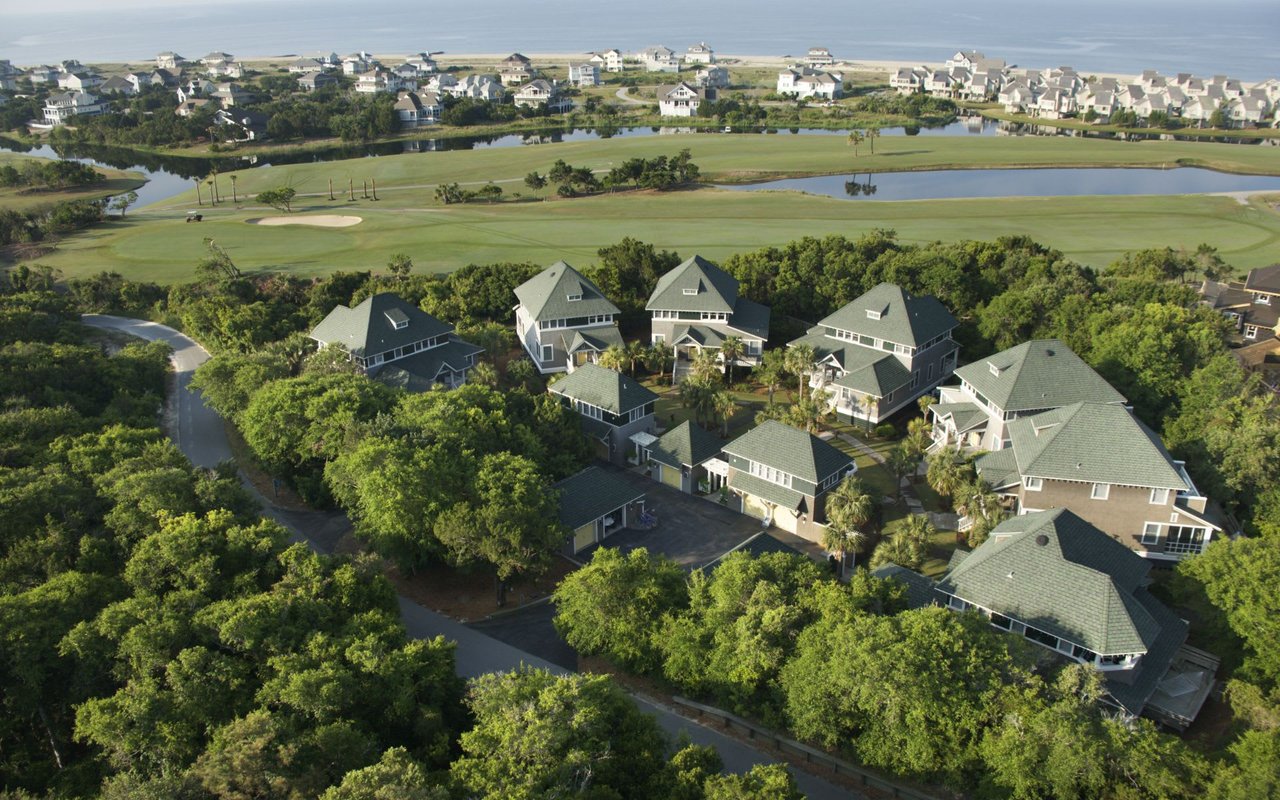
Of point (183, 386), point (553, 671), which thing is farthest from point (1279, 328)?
point (183, 386)

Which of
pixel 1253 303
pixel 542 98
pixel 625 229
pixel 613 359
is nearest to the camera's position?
pixel 613 359

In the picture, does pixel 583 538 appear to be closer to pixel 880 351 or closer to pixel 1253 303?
pixel 880 351

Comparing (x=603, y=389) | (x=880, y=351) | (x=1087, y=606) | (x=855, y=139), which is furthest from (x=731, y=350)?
(x=855, y=139)

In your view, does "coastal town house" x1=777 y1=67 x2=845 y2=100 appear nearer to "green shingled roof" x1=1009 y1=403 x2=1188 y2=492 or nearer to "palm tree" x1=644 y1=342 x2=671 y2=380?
"palm tree" x1=644 y1=342 x2=671 y2=380

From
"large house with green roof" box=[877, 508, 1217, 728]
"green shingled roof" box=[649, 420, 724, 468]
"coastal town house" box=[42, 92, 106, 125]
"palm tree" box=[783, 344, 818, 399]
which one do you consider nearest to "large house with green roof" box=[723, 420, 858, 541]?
"green shingled roof" box=[649, 420, 724, 468]

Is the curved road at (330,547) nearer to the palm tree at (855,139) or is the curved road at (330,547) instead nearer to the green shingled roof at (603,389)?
the green shingled roof at (603,389)
